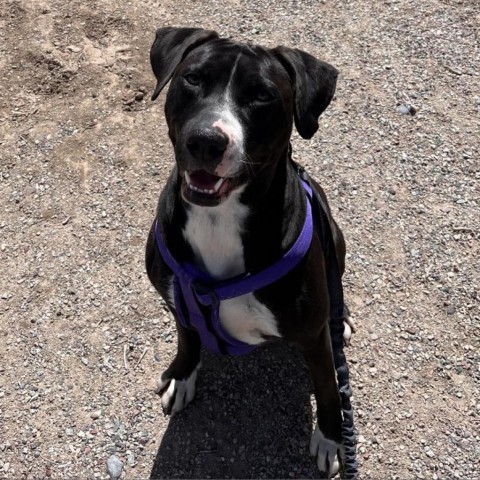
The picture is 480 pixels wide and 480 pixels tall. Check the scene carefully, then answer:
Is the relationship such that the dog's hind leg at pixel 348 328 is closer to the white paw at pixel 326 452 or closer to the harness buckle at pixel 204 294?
the white paw at pixel 326 452

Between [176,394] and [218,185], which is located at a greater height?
[218,185]

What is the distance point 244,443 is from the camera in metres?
3.80

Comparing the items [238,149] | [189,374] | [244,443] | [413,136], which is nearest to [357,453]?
[244,443]

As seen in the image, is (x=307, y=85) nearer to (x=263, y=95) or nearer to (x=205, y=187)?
(x=263, y=95)

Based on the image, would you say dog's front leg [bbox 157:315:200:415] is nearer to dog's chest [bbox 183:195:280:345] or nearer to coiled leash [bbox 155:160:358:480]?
coiled leash [bbox 155:160:358:480]

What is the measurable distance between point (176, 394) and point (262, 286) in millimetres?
1287

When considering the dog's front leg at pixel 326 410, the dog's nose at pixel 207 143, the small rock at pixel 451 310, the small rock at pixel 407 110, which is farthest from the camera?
the small rock at pixel 407 110

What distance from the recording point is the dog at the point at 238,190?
8.59 feet

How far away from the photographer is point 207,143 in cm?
246

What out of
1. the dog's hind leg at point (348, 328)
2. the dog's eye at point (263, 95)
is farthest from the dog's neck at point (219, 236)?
the dog's hind leg at point (348, 328)

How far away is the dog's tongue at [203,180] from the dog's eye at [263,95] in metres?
0.39

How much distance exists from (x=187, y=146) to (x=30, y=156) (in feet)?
9.46

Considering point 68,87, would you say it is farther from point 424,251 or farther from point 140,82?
point 424,251

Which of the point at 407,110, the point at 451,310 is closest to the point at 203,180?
the point at 451,310
